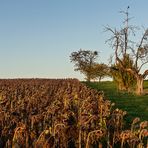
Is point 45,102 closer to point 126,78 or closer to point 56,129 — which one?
point 56,129

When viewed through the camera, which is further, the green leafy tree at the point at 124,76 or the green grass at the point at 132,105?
the green leafy tree at the point at 124,76

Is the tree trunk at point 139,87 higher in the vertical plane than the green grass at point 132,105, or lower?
higher

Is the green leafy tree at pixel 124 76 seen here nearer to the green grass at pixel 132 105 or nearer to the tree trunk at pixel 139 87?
A: the tree trunk at pixel 139 87

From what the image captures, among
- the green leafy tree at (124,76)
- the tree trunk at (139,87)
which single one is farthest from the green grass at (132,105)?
the green leafy tree at (124,76)

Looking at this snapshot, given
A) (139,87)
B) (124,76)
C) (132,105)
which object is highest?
(124,76)

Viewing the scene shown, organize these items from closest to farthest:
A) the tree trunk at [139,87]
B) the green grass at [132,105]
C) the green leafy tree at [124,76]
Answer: the green grass at [132,105] → the tree trunk at [139,87] → the green leafy tree at [124,76]

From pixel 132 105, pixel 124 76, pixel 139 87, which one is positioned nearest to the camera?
pixel 132 105

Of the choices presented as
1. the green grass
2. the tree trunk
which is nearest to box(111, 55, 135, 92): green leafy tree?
the tree trunk

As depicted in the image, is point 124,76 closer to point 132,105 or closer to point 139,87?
point 139,87

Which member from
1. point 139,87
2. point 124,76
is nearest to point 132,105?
point 139,87

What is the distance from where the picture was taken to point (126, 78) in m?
57.9

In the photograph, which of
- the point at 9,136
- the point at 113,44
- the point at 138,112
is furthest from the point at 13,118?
the point at 113,44

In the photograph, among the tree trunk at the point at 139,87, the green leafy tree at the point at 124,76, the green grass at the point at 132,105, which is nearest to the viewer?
the green grass at the point at 132,105

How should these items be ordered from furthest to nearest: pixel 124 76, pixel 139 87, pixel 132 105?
pixel 124 76 → pixel 139 87 → pixel 132 105
